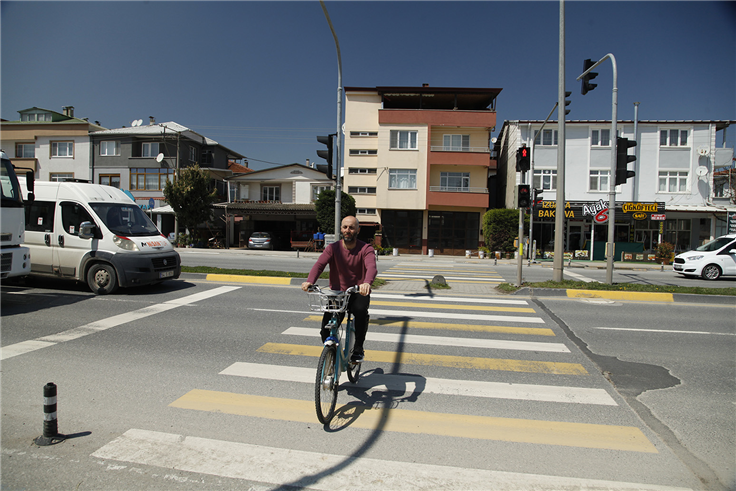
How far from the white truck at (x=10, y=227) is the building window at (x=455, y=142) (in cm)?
2918

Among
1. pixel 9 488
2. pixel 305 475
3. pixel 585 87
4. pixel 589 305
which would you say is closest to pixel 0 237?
pixel 9 488

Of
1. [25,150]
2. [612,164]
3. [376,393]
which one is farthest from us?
[25,150]

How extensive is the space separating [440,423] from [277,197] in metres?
35.9

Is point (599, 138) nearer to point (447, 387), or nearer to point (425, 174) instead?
point (425, 174)

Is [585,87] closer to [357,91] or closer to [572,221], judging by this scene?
[572,221]

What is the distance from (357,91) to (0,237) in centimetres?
3075

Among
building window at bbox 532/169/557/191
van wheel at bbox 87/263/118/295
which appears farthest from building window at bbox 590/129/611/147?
van wheel at bbox 87/263/118/295

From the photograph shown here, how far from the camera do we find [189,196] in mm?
32156

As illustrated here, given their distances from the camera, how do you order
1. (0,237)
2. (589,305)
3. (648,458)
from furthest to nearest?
(589,305) < (0,237) < (648,458)

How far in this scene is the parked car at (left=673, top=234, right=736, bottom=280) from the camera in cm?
1627

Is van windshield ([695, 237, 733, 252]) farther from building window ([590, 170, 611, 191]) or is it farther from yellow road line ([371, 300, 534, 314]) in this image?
yellow road line ([371, 300, 534, 314])

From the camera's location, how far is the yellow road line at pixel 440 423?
135 inches

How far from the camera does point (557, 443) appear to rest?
11.1ft

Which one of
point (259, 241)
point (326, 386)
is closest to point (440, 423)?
point (326, 386)
